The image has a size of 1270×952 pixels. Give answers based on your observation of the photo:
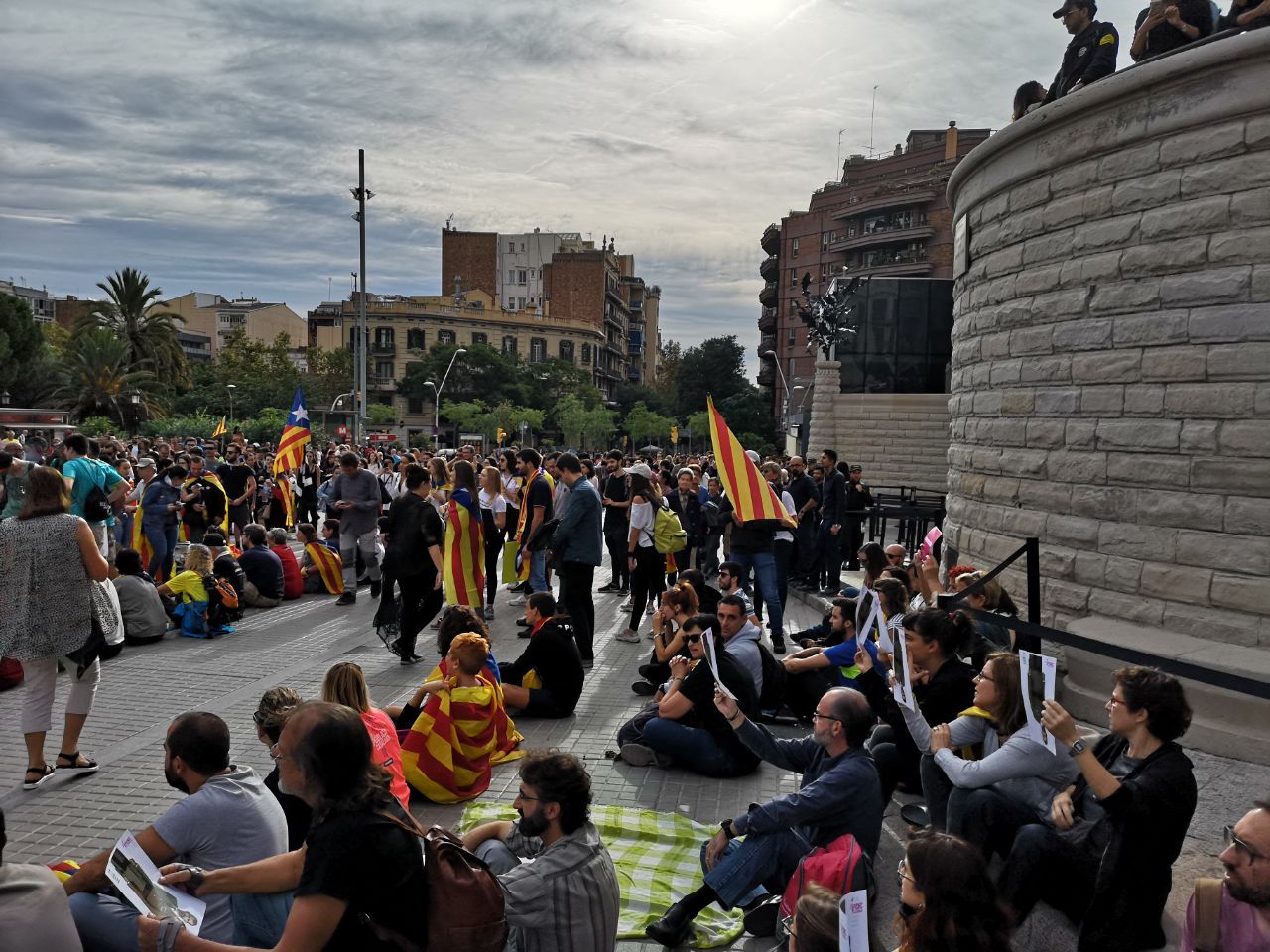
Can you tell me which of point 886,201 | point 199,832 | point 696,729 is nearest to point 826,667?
point 696,729

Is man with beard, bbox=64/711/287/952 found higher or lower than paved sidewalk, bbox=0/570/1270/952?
higher

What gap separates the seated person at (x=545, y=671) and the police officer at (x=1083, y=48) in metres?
7.22

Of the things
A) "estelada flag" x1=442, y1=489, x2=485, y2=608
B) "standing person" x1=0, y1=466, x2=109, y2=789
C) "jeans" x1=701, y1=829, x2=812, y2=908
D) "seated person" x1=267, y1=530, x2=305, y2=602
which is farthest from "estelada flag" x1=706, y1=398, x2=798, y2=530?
"seated person" x1=267, y1=530, x2=305, y2=602

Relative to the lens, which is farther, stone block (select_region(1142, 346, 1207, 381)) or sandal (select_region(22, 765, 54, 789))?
stone block (select_region(1142, 346, 1207, 381))

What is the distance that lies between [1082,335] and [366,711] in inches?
287

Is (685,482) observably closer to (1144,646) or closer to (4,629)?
(1144,646)

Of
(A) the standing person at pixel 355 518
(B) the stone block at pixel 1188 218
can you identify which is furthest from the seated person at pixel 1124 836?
(A) the standing person at pixel 355 518

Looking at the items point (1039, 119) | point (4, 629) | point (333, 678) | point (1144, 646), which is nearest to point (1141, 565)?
point (1144, 646)

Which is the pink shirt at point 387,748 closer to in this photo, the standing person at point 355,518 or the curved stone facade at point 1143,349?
the curved stone facade at point 1143,349

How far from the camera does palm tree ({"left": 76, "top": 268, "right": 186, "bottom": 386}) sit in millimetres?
47688

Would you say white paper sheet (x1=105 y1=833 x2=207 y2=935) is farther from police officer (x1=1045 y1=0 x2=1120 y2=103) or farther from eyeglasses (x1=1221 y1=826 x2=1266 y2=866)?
police officer (x1=1045 y1=0 x2=1120 y2=103)

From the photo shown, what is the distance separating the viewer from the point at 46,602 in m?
5.89

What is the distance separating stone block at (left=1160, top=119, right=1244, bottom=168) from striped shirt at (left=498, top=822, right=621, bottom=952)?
7413 millimetres

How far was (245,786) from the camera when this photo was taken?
358 cm
